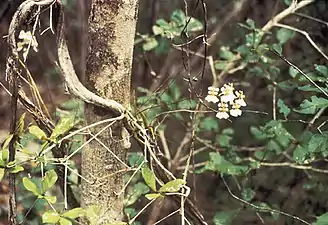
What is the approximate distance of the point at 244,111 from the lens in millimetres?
1311

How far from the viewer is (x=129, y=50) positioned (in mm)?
995

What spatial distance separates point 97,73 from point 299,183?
0.99 m

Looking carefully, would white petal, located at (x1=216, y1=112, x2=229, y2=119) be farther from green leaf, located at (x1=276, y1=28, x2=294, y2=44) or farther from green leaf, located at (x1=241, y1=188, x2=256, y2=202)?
green leaf, located at (x1=276, y1=28, x2=294, y2=44)

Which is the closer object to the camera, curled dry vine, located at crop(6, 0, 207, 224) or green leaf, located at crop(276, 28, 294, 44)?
curled dry vine, located at crop(6, 0, 207, 224)

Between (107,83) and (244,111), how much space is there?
1.39 feet

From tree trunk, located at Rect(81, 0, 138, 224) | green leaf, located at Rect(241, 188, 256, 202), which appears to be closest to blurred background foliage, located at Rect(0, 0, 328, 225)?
green leaf, located at Rect(241, 188, 256, 202)

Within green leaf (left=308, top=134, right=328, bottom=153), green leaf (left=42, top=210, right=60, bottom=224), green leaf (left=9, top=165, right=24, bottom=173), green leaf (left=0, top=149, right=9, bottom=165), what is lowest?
green leaf (left=308, top=134, right=328, bottom=153)

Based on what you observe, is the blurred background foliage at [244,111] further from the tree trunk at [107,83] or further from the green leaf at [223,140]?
the tree trunk at [107,83]

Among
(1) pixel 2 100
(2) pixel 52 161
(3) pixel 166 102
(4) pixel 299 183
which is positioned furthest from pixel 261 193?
(1) pixel 2 100

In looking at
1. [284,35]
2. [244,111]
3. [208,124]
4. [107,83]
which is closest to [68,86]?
[107,83]

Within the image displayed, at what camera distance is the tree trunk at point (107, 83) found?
3.18ft

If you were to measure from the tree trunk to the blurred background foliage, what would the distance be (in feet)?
0.38

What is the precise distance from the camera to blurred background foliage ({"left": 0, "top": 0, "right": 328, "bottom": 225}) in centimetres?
134

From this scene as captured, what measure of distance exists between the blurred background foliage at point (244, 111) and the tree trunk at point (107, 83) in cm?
12
